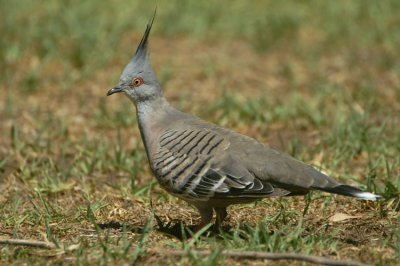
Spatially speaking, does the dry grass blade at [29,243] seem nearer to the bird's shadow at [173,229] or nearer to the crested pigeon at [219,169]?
the bird's shadow at [173,229]

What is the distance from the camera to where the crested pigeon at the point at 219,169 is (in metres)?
4.54

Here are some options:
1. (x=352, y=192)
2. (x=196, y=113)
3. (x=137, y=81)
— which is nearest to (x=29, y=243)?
(x=137, y=81)

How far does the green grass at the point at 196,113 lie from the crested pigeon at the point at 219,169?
0.78ft

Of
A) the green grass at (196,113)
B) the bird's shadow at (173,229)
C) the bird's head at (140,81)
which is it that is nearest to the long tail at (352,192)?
the green grass at (196,113)

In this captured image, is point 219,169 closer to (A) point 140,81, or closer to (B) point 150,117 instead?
(B) point 150,117

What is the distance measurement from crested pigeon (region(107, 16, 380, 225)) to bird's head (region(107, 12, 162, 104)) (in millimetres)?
299

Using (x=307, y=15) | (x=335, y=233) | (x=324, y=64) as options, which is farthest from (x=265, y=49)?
(x=335, y=233)

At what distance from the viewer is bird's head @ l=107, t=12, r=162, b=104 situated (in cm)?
550

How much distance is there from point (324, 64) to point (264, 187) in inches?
211

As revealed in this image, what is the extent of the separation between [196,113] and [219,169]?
3.35 meters

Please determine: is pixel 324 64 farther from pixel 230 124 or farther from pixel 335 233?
pixel 335 233

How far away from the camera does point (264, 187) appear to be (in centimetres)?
454

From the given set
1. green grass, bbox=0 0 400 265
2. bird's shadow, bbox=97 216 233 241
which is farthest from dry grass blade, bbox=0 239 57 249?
bird's shadow, bbox=97 216 233 241

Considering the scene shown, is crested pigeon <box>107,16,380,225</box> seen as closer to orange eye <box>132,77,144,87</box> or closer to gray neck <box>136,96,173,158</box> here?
gray neck <box>136,96,173,158</box>
